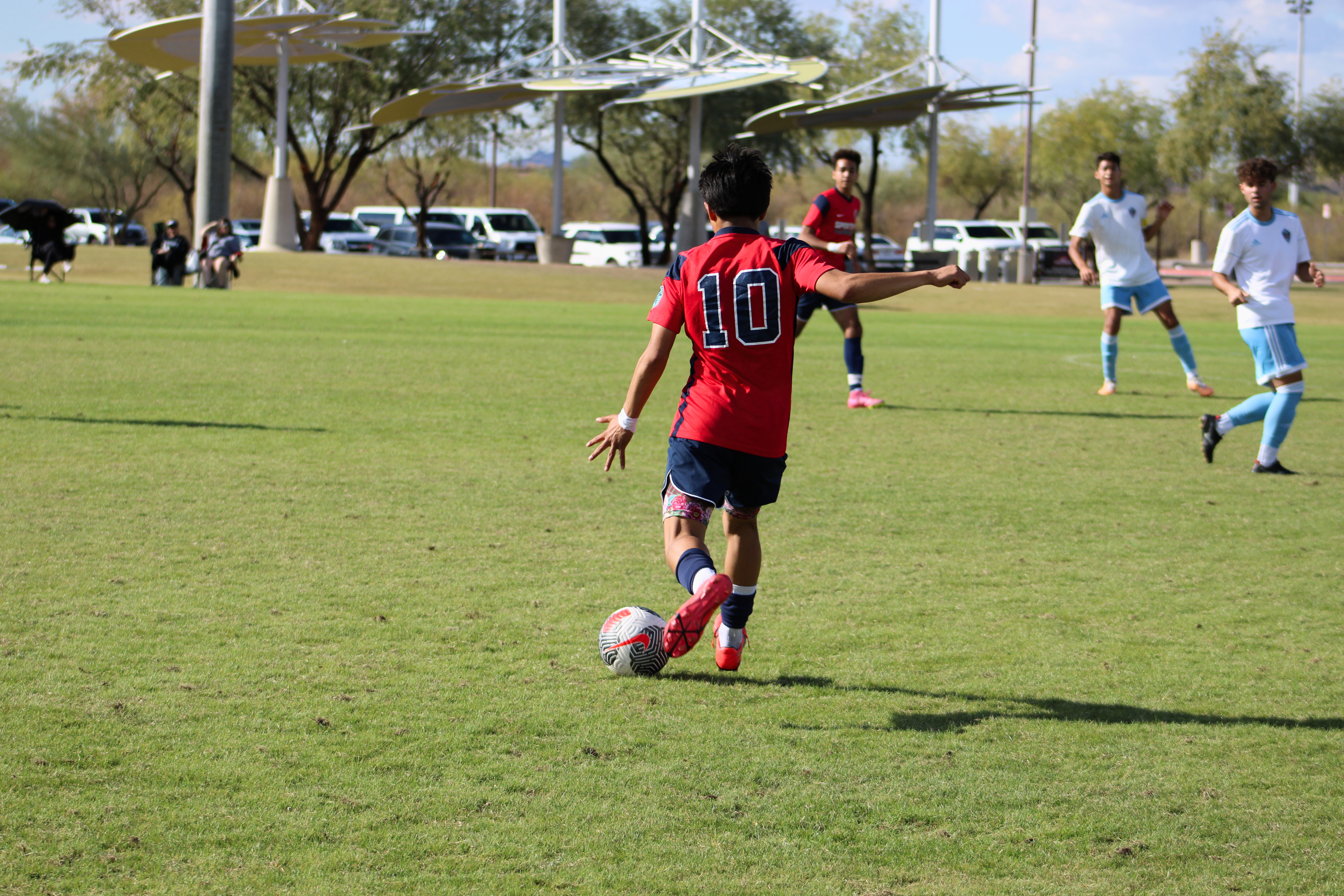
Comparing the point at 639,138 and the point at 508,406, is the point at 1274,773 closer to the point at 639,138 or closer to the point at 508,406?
the point at 508,406

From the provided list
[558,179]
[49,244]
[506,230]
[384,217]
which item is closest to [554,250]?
[558,179]

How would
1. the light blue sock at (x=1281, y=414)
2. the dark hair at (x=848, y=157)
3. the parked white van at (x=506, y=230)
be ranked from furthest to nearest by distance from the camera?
the parked white van at (x=506, y=230)
the dark hair at (x=848, y=157)
the light blue sock at (x=1281, y=414)

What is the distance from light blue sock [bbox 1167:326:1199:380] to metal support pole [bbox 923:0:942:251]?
2940 centimetres

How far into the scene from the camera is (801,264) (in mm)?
4219

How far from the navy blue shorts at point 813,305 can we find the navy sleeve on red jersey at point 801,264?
5645mm

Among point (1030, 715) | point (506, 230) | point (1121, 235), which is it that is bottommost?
point (1030, 715)

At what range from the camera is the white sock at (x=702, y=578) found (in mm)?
4109

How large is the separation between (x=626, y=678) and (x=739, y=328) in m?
1.26

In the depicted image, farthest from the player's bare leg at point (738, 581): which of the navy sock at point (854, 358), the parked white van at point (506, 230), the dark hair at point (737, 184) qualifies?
the parked white van at point (506, 230)

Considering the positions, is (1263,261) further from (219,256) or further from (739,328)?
(219,256)

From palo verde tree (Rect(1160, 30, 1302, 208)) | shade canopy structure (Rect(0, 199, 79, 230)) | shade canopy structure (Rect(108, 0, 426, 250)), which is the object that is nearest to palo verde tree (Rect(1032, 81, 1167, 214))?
palo verde tree (Rect(1160, 30, 1302, 208))

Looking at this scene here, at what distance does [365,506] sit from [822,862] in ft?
14.6

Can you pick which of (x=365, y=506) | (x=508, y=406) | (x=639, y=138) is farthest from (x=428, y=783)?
(x=639, y=138)

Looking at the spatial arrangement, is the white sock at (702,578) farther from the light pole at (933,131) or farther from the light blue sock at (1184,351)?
the light pole at (933,131)
